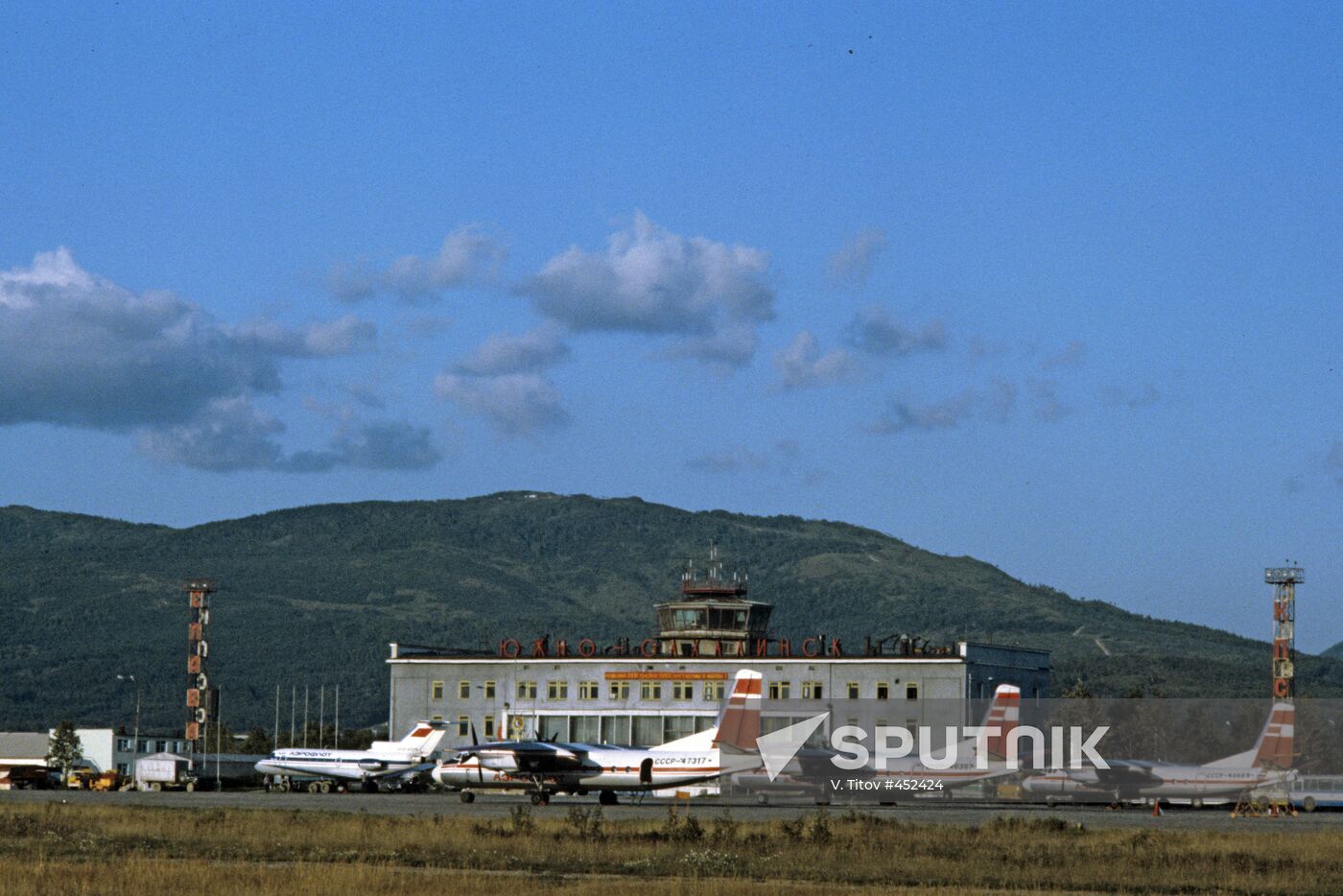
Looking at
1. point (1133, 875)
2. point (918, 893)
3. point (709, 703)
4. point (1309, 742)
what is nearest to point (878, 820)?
point (1133, 875)

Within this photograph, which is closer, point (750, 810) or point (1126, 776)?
point (750, 810)

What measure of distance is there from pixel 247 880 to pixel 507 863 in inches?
343

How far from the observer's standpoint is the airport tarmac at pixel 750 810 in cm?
7712

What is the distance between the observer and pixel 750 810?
3433 inches

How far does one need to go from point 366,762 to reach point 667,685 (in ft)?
100

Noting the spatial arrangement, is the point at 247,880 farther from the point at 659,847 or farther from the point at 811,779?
the point at 811,779

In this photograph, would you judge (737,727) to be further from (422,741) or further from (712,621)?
(712,621)

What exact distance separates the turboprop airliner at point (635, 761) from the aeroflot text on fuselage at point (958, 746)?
844cm

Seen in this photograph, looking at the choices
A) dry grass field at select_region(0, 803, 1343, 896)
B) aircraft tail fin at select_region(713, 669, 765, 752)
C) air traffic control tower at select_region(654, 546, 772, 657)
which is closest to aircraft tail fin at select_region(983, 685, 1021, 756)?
aircraft tail fin at select_region(713, 669, 765, 752)

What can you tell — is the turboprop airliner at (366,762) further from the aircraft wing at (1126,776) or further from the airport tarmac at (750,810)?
the aircraft wing at (1126,776)

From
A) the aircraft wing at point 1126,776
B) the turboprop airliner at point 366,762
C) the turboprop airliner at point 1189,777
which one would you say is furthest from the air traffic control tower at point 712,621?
the aircraft wing at point 1126,776

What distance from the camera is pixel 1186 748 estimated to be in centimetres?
18325

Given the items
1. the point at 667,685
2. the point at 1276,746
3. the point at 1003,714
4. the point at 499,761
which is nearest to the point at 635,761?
the point at 499,761

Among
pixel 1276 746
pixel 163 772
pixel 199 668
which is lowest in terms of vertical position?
pixel 163 772
